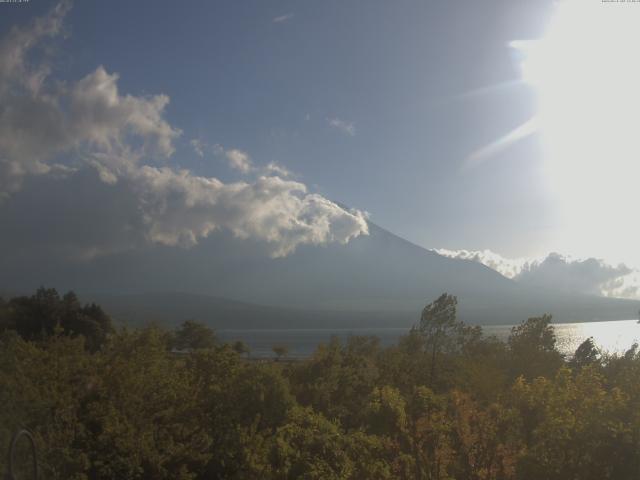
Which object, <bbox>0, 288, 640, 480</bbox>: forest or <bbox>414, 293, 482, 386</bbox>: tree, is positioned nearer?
<bbox>0, 288, 640, 480</bbox>: forest

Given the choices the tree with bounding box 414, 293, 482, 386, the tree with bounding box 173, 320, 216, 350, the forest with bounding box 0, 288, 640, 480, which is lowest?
the tree with bounding box 173, 320, 216, 350

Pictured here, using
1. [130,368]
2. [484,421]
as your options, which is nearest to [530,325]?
[484,421]

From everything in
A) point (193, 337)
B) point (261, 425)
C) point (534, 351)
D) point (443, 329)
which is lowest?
point (193, 337)

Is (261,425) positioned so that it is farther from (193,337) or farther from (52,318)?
(193,337)

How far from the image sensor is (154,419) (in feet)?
54.5

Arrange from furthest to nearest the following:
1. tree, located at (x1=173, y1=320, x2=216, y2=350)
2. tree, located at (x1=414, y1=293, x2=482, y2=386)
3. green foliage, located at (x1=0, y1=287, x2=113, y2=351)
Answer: tree, located at (x1=173, y1=320, x2=216, y2=350) < green foliage, located at (x1=0, y1=287, x2=113, y2=351) < tree, located at (x1=414, y1=293, x2=482, y2=386)

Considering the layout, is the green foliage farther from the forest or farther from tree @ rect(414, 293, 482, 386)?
the forest

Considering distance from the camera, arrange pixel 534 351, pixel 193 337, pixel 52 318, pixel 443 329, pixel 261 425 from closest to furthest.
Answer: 1. pixel 261 425
2. pixel 534 351
3. pixel 443 329
4. pixel 52 318
5. pixel 193 337

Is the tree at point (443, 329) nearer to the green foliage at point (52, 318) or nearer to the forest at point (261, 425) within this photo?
the forest at point (261, 425)

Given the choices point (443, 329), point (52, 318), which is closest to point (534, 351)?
point (443, 329)

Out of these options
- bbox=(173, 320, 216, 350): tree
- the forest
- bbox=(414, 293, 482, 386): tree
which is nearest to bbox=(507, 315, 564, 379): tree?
bbox=(414, 293, 482, 386): tree

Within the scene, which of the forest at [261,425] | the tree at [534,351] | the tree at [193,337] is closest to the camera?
the forest at [261,425]

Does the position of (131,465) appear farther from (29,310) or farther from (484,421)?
(29,310)

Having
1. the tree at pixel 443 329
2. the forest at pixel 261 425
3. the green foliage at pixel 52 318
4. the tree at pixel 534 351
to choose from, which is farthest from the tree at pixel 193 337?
the forest at pixel 261 425
